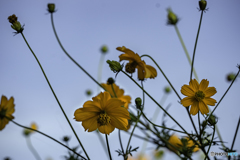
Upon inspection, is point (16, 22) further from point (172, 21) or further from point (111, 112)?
point (172, 21)

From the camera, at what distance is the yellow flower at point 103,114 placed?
959 millimetres

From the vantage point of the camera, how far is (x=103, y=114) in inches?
39.5

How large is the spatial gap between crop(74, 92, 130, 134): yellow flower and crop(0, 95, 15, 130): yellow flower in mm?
255

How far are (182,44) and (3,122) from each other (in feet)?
4.18

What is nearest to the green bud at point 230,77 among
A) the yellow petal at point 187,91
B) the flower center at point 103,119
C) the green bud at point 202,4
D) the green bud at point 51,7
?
the green bud at point 202,4

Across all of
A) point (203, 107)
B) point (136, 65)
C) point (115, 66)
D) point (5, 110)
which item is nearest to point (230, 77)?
point (203, 107)

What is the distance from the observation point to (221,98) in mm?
1084

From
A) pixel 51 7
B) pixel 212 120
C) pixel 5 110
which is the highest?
pixel 51 7

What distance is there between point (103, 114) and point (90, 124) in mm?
73

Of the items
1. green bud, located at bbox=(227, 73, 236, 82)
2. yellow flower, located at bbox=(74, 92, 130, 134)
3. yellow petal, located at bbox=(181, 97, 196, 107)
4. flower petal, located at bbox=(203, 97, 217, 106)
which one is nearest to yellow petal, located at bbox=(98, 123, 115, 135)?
yellow flower, located at bbox=(74, 92, 130, 134)

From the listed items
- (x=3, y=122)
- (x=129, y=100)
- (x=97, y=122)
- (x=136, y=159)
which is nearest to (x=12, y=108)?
(x=3, y=122)

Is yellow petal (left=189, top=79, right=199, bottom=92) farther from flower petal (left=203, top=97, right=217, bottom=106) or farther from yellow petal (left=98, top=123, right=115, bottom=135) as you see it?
yellow petal (left=98, top=123, right=115, bottom=135)

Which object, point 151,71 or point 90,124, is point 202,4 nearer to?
point 151,71

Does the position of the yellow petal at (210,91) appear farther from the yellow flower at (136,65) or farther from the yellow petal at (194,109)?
the yellow flower at (136,65)
